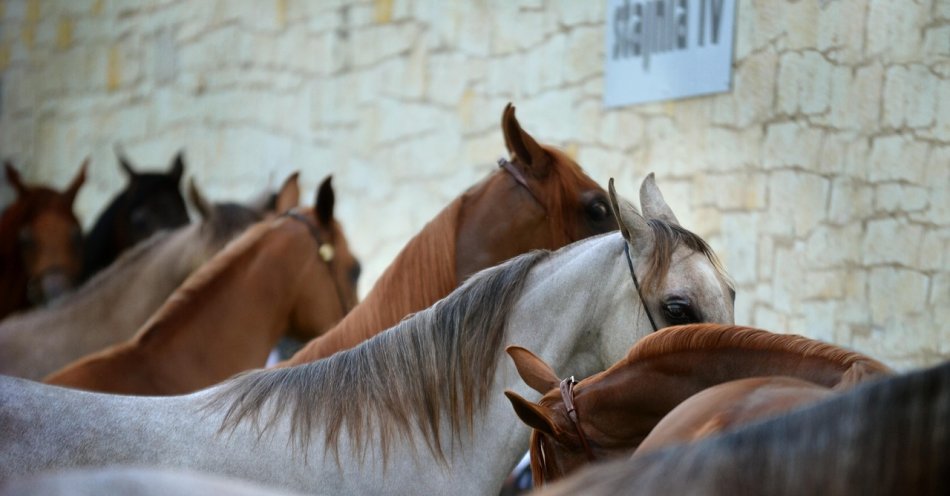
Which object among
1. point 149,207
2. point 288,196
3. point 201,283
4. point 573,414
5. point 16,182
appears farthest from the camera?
point 16,182

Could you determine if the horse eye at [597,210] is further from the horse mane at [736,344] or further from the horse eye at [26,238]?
the horse eye at [26,238]

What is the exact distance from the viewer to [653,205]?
2980mm

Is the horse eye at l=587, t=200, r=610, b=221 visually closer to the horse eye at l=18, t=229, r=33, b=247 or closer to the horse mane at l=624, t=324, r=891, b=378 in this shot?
the horse mane at l=624, t=324, r=891, b=378

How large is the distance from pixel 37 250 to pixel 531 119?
8.35 feet

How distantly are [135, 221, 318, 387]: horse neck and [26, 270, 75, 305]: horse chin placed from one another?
216cm

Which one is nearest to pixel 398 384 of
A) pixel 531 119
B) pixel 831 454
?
pixel 831 454

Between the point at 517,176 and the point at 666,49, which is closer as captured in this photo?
the point at 517,176

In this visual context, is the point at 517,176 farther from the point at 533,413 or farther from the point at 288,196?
the point at 288,196

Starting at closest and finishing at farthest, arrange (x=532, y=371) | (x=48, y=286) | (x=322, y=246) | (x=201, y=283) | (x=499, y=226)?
1. (x=532, y=371)
2. (x=499, y=226)
3. (x=201, y=283)
4. (x=322, y=246)
5. (x=48, y=286)

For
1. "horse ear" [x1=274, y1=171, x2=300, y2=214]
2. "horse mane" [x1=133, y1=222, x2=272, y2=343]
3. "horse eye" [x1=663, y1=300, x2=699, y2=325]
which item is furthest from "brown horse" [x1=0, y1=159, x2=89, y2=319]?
"horse eye" [x1=663, y1=300, x2=699, y2=325]

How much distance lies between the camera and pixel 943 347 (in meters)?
3.86

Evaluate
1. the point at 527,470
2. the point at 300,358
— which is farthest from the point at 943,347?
the point at 300,358

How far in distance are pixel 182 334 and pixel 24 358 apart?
93cm

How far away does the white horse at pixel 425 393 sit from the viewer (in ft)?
8.09
